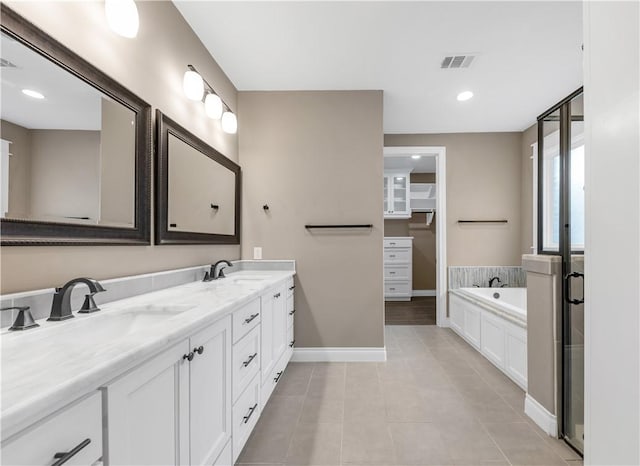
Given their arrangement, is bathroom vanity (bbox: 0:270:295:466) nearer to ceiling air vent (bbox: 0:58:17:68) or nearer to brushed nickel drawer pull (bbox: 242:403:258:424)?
brushed nickel drawer pull (bbox: 242:403:258:424)

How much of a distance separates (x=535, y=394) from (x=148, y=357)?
2269 millimetres

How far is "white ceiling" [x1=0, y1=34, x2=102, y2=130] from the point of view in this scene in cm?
100

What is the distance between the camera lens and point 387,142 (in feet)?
14.1

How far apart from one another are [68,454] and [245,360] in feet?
3.48

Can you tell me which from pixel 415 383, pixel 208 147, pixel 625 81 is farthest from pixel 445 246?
pixel 625 81

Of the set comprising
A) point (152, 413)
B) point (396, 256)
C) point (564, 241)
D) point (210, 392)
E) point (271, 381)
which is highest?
point (564, 241)

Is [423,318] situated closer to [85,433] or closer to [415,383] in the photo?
[415,383]

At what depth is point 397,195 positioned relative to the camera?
613 cm

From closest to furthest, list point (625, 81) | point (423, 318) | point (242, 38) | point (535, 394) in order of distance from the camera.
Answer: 1. point (625, 81)
2. point (535, 394)
3. point (242, 38)
4. point (423, 318)

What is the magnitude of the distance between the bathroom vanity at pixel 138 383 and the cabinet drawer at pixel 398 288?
14.6 feet

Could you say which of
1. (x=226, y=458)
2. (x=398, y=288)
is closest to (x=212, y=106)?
(x=226, y=458)

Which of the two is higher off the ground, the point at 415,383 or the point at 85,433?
the point at 85,433

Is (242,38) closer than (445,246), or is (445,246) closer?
(242,38)

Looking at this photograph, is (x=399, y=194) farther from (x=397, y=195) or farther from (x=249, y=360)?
(x=249, y=360)
